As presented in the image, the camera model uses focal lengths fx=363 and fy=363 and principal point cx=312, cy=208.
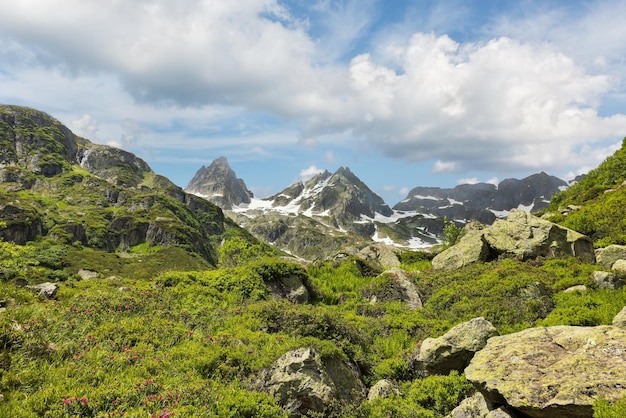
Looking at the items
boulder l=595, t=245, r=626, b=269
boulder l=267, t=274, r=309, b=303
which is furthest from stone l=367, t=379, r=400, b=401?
boulder l=595, t=245, r=626, b=269

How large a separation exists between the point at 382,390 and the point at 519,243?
1825 cm

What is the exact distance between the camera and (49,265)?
13888 cm

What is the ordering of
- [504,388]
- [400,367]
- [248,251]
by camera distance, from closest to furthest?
[504,388] < [400,367] < [248,251]

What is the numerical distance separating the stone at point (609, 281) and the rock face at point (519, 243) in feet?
21.5

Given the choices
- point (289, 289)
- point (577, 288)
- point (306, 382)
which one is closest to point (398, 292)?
point (289, 289)

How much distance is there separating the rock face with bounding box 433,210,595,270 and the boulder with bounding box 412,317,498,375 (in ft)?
47.3

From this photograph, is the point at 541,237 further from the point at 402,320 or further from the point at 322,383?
the point at 322,383

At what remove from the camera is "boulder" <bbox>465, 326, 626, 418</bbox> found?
24.4 ft

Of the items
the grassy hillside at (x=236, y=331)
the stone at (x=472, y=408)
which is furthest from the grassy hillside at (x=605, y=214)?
the stone at (x=472, y=408)

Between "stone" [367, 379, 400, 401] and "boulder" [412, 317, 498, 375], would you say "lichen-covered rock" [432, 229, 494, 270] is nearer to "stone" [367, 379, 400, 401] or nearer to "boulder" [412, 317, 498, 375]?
"boulder" [412, 317, 498, 375]

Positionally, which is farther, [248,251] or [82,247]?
[82,247]

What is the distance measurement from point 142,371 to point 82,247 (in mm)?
201876

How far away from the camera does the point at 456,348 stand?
11727 mm

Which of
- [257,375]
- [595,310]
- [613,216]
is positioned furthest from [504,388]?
[613,216]
